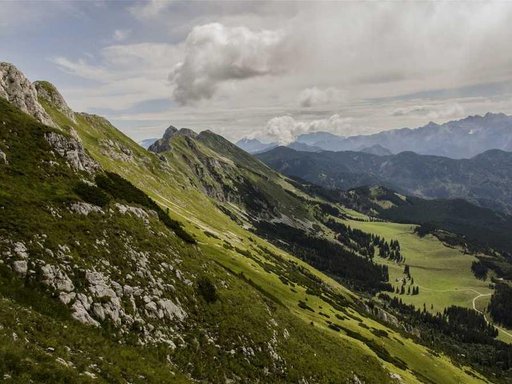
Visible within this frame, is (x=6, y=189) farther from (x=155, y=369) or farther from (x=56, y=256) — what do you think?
(x=155, y=369)

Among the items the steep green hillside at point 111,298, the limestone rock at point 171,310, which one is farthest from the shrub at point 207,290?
the limestone rock at point 171,310

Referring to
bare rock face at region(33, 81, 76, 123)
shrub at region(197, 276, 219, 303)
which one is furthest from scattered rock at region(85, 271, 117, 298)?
bare rock face at region(33, 81, 76, 123)

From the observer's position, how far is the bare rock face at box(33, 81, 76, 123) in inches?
5906

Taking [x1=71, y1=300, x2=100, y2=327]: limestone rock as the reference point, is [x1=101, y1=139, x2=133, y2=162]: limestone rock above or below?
above

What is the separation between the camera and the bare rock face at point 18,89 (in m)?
85.6

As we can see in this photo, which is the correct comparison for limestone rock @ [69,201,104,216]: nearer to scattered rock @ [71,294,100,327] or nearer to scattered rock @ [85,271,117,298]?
scattered rock @ [85,271,117,298]

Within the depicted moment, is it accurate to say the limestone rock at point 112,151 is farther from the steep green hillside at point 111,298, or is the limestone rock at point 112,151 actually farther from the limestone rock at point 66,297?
the limestone rock at point 66,297

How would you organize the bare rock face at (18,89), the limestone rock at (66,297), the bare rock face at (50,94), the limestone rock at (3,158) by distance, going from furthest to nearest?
the bare rock face at (50,94) → the bare rock face at (18,89) → the limestone rock at (3,158) → the limestone rock at (66,297)

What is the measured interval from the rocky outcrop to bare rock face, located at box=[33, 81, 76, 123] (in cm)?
11577

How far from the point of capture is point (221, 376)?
35156mm

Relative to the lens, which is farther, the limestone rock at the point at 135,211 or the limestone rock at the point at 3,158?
the limestone rock at the point at 135,211

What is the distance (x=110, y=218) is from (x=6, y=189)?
1029cm

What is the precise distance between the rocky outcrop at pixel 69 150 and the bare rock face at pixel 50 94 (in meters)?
116

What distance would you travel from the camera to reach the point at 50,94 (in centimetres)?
15312
